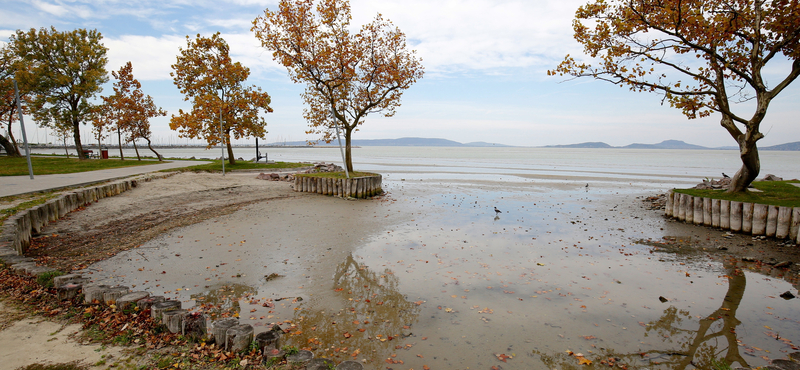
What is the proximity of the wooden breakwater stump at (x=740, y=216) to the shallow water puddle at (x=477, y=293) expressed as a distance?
147 centimetres

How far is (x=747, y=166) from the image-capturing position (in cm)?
1206

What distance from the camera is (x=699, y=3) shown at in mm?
11828

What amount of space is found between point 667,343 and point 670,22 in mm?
11250

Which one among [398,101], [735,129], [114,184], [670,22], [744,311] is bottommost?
[744,311]

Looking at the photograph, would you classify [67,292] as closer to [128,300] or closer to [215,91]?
[128,300]

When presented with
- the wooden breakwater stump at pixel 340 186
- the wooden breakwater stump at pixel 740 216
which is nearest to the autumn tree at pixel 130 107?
the wooden breakwater stump at pixel 340 186

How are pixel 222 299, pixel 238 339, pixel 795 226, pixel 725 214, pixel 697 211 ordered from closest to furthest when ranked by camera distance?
1. pixel 238 339
2. pixel 222 299
3. pixel 795 226
4. pixel 725 214
5. pixel 697 211

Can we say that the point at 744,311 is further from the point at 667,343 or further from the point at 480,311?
the point at 480,311

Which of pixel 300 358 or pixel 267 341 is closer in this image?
pixel 300 358

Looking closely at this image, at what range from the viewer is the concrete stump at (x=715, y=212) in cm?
1141

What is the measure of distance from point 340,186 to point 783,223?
1466 cm

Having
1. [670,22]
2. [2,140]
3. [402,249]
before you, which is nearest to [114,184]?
[402,249]

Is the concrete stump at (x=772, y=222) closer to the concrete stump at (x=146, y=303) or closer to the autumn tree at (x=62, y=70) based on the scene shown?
the concrete stump at (x=146, y=303)

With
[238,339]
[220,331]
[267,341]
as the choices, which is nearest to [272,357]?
[267,341]
